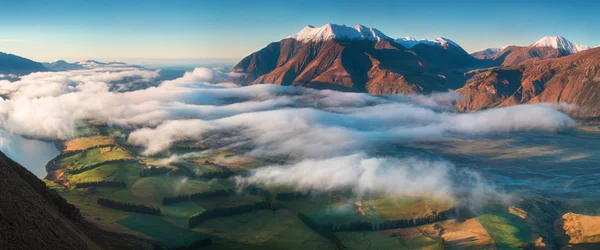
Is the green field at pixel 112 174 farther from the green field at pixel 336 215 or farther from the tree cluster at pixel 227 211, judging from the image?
the green field at pixel 336 215

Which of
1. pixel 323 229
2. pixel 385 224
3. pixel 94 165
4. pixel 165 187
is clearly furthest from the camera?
pixel 94 165

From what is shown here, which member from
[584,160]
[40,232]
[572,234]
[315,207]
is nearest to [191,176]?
[315,207]

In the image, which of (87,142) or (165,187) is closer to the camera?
(165,187)

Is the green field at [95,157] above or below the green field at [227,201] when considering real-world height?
above

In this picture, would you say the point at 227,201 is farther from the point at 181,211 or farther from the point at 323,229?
the point at 323,229

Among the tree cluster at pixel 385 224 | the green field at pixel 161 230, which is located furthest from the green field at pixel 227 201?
the tree cluster at pixel 385 224

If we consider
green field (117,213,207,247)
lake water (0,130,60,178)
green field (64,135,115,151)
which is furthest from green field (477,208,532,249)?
green field (64,135,115,151)

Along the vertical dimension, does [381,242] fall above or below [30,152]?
below

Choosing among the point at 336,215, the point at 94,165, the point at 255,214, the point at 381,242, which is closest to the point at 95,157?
the point at 94,165
